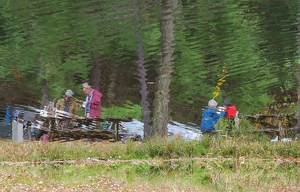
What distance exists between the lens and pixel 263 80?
12930mm

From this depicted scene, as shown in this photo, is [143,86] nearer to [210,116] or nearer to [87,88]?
[87,88]

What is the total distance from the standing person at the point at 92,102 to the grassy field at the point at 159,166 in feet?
8.56

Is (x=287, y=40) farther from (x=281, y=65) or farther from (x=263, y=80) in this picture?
(x=263, y=80)

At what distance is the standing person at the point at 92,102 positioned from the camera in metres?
11.5

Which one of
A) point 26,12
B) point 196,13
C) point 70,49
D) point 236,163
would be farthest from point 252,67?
point 26,12

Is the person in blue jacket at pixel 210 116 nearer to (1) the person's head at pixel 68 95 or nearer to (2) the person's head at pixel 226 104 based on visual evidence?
(2) the person's head at pixel 226 104

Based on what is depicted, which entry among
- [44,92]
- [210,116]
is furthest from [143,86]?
[44,92]

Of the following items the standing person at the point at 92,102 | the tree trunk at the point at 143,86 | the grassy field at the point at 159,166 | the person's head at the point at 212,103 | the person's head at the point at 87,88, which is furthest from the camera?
the person's head at the point at 212,103

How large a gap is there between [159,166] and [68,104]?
4.99 metres

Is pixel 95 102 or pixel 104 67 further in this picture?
pixel 95 102

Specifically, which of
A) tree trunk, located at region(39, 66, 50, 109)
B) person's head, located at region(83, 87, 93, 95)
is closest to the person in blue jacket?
person's head, located at region(83, 87, 93, 95)

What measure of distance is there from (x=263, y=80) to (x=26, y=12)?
8545 mm

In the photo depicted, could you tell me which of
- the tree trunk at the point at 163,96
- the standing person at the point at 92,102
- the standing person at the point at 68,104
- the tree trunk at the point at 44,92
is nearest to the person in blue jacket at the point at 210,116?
the tree trunk at the point at 163,96

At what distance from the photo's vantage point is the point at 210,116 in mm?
11898
